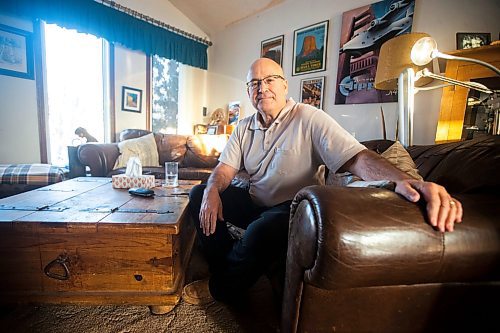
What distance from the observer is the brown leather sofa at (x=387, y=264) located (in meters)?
0.43

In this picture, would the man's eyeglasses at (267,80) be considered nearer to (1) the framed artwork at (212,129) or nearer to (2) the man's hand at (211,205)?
(2) the man's hand at (211,205)

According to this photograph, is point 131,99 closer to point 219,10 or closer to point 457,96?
point 219,10

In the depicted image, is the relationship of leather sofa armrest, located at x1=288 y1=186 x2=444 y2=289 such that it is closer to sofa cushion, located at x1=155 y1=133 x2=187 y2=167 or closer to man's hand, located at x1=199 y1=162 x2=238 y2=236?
man's hand, located at x1=199 y1=162 x2=238 y2=236

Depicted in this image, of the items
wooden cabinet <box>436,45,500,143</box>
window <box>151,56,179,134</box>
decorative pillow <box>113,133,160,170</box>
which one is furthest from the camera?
window <box>151,56,179,134</box>

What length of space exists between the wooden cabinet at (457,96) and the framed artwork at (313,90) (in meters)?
1.23

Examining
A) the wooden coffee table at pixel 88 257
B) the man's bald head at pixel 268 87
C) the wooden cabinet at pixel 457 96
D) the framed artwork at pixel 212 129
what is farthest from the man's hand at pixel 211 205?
the framed artwork at pixel 212 129

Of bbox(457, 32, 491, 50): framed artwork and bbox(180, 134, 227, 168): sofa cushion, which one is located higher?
bbox(457, 32, 491, 50): framed artwork

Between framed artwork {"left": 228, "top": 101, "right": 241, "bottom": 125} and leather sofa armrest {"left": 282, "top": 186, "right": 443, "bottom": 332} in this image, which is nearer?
leather sofa armrest {"left": 282, "top": 186, "right": 443, "bottom": 332}

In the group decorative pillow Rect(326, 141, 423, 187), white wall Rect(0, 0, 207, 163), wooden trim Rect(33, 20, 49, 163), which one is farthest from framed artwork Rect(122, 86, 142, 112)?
decorative pillow Rect(326, 141, 423, 187)

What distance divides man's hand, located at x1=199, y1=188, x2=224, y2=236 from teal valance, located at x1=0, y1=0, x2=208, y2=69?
2.86 meters

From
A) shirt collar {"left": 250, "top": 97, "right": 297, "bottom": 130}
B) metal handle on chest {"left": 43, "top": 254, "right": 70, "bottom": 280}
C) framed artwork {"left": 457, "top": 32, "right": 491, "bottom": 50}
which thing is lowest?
metal handle on chest {"left": 43, "top": 254, "right": 70, "bottom": 280}

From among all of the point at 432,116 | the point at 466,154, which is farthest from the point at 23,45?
the point at 432,116

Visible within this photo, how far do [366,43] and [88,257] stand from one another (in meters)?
2.63

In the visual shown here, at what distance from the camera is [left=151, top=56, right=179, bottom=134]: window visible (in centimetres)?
346
